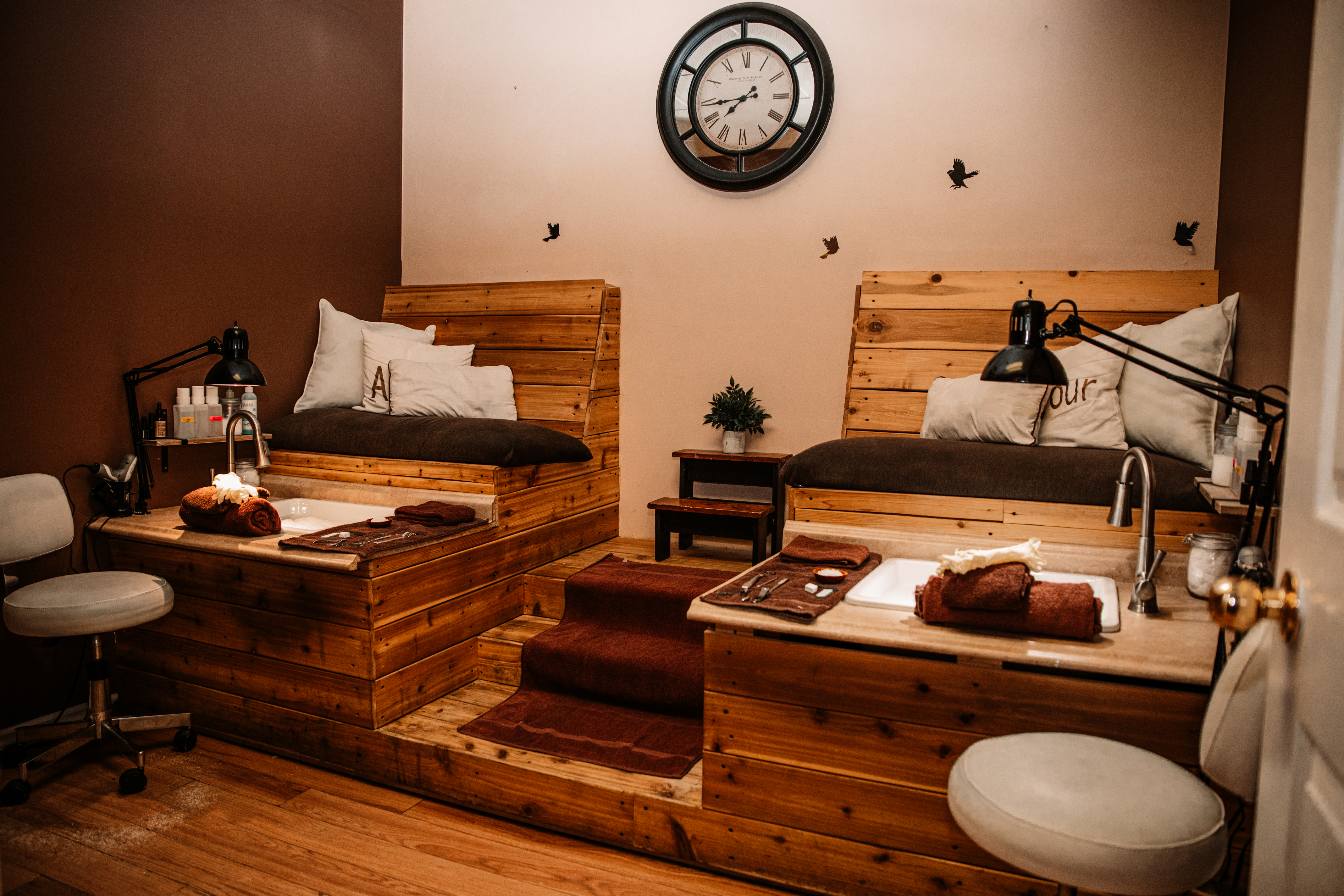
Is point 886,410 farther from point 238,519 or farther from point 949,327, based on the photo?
point 238,519

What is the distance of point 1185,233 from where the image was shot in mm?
2963

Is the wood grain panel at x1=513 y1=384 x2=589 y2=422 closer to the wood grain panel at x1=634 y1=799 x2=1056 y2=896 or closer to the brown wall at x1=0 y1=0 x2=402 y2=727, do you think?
the brown wall at x1=0 y1=0 x2=402 y2=727

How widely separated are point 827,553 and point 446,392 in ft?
6.32

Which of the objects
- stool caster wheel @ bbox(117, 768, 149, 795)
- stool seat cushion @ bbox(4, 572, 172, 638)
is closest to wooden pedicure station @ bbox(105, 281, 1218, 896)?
stool seat cushion @ bbox(4, 572, 172, 638)

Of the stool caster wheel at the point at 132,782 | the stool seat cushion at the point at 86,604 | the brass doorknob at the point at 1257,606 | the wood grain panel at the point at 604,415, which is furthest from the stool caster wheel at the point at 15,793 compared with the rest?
A: the brass doorknob at the point at 1257,606

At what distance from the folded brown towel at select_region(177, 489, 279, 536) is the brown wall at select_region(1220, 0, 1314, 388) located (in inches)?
114

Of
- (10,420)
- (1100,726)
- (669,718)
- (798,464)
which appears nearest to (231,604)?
(10,420)

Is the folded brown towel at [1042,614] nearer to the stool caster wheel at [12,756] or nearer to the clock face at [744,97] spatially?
the clock face at [744,97]

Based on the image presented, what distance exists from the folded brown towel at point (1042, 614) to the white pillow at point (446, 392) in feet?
7.14

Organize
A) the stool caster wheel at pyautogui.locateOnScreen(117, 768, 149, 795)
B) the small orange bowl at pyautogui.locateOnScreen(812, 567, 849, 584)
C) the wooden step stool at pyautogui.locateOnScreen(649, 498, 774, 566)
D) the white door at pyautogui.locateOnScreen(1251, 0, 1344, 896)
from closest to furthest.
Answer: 1. the white door at pyautogui.locateOnScreen(1251, 0, 1344, 896)
2. the small orange bowl at pyautogui.locateOnScreen(812, 567, 849, 584)
3. the stool caster wheel at pyautogui.locateOnScreen(117, 768, 149, 795)
4. the wooden step stool at pyautogui.locateOnScreen(649, 498, 774, 566)

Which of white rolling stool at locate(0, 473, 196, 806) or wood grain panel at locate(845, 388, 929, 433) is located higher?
wood grain panel at locate(845, 388, 929, 433)

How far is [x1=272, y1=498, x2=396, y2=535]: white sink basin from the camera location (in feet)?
9.43

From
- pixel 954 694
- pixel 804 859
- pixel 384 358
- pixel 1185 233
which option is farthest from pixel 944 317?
pixel 384 358

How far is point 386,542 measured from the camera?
7.98 feet
